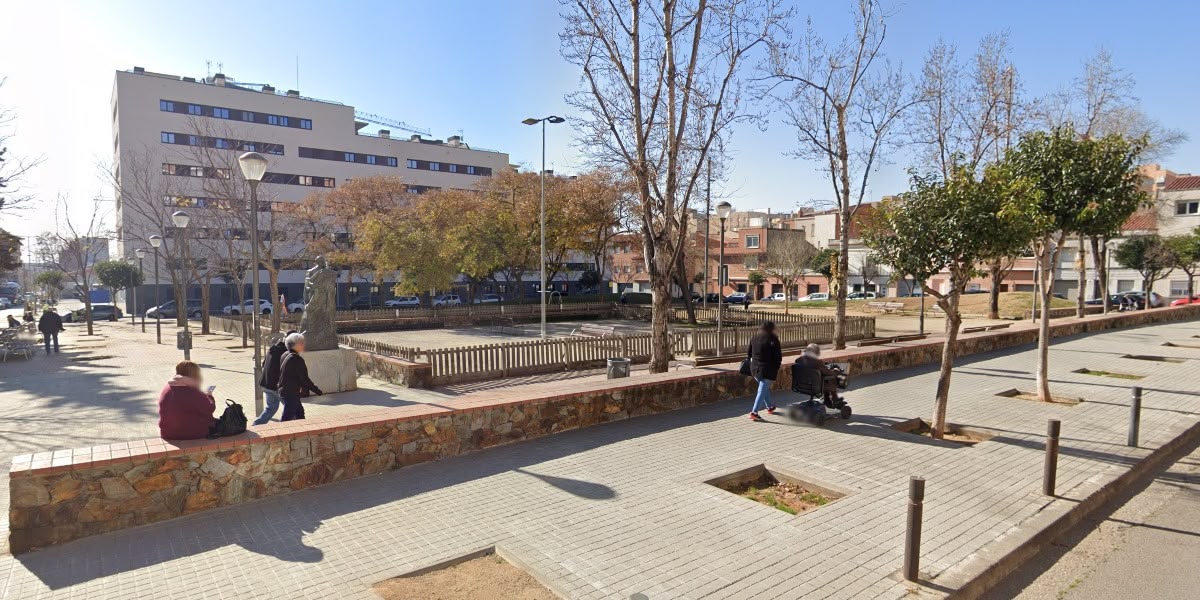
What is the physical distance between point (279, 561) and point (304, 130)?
55392mm

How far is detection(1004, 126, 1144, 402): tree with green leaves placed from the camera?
8859 millimetres

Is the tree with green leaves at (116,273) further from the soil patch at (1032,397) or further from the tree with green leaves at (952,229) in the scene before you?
the soil patch at (1032,397)

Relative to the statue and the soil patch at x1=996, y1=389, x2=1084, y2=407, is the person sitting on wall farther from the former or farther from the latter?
the statue

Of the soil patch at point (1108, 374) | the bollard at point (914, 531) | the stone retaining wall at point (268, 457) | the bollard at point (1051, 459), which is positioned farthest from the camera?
the soil patch at point (1108, 374)

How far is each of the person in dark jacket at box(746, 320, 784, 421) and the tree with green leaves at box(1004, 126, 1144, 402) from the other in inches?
157

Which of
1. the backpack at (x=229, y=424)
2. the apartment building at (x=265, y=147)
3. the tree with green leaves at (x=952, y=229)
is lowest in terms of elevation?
the backpack at (x=229, y=424)

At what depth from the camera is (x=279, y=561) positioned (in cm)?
421

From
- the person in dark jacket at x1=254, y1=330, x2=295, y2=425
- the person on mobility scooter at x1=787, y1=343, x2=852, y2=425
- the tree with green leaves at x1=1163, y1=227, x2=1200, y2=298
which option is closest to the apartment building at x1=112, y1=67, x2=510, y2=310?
the person in dark jacket at x1=254, y1=330, x2=295, y2=425

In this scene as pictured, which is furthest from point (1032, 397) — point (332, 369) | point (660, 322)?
point (332, 369)

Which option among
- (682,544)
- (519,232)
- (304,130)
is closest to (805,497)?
(682,544)

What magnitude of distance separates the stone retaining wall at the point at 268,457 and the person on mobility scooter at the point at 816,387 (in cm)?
174

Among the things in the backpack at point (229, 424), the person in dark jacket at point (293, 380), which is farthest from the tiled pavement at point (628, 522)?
the person in dark jacket at point (293, 380)

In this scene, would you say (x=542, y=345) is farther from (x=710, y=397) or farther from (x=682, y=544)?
(x=682, y=544)

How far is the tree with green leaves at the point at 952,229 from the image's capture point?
23.4 ft
